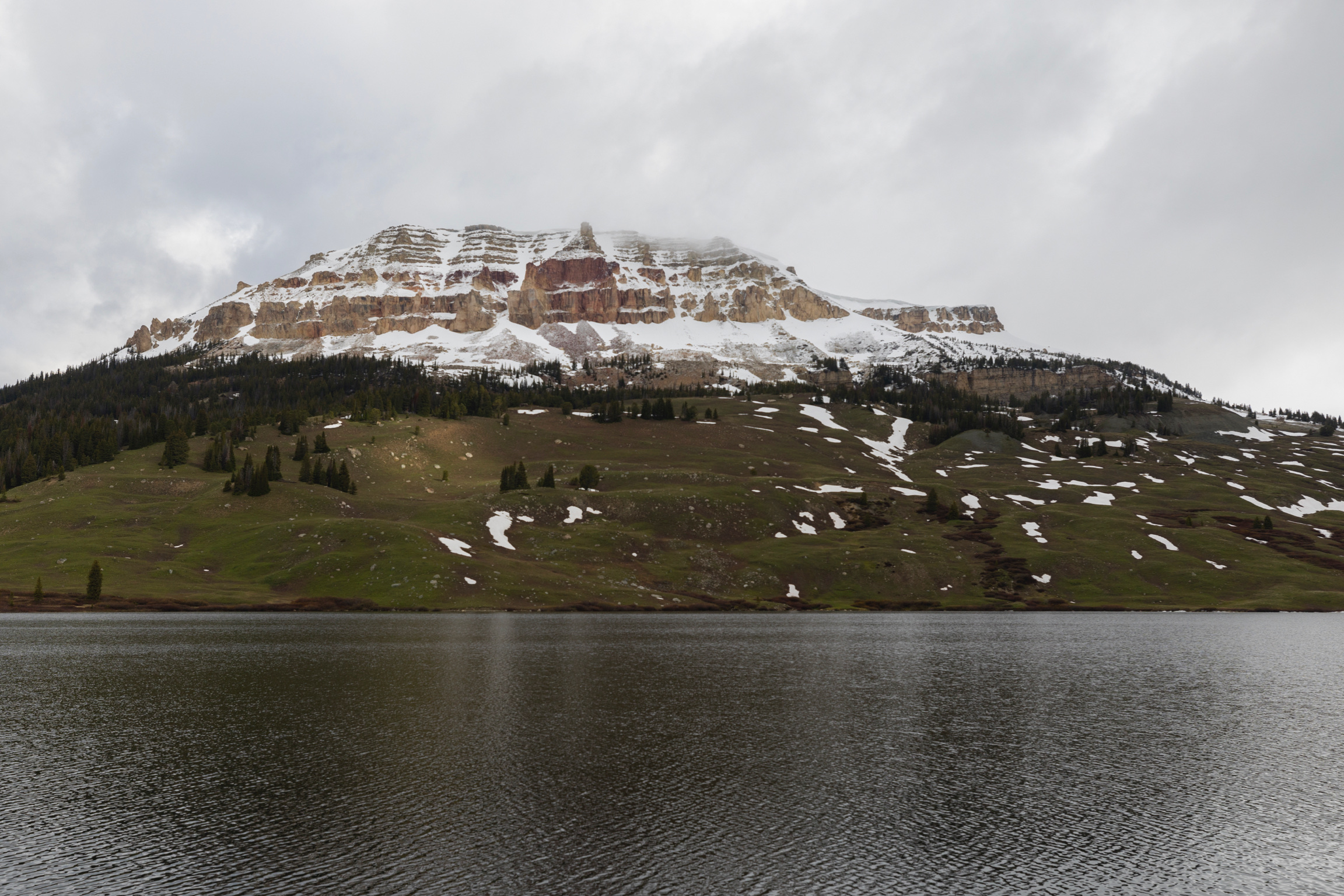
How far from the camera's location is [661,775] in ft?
108

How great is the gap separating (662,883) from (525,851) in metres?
4.60

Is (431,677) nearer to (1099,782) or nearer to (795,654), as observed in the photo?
(795,654)

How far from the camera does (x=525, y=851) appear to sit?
2398cm

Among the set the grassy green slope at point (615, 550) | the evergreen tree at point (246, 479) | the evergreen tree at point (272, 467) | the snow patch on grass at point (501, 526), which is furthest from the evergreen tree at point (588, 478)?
the evergreen tree at point (246, 479)

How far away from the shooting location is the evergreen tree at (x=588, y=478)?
194750mm

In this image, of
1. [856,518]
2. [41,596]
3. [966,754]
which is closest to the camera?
[966,754]

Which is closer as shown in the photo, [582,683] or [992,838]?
[992,838]

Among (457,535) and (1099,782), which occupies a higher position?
(457,535)

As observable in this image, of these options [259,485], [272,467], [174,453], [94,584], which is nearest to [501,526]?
[259,485]

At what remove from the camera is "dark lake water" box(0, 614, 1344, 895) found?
903 inches

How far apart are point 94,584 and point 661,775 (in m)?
122

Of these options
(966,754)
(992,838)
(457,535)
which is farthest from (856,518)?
(992,838)

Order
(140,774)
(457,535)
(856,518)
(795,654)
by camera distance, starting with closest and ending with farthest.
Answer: (140,774) → (795,654) → (457,535) → (856,518)

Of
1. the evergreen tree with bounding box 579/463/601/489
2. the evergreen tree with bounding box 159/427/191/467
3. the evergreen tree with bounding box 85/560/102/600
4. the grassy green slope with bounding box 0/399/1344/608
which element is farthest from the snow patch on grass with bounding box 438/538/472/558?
the evergreen tree with bounding box 159/427/191/467
